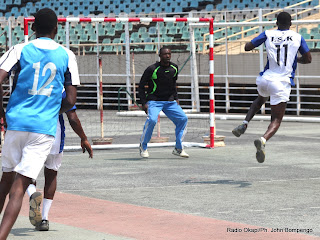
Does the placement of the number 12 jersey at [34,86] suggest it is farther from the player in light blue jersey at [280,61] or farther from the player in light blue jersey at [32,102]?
the player in light blue jersey at [280,61]

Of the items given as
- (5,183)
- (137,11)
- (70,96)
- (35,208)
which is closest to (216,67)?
(137,11)

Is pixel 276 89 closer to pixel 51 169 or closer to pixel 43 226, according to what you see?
pixel 51 169

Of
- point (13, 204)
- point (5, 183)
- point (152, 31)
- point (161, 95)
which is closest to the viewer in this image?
point (13, 204)

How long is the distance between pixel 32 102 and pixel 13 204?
80cm

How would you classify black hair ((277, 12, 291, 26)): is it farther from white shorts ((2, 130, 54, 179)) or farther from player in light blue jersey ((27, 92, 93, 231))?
white shorts ((2, 130, 54, 179))

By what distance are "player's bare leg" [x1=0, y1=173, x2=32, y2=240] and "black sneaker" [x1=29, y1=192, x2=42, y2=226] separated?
1.27m

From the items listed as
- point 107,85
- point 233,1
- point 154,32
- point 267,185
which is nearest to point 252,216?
point 267,185

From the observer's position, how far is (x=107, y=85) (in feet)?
99.5

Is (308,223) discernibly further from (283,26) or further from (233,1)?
(233,1)

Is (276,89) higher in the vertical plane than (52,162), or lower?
higher

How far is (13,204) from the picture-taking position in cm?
625

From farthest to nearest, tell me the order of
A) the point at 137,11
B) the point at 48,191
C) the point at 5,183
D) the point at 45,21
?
A: the point at 137,11 → the point at 48,191 → the point at 5,183 → the point at 45,21

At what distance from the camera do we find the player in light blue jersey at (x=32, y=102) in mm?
6418

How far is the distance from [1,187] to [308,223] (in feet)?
10.2
